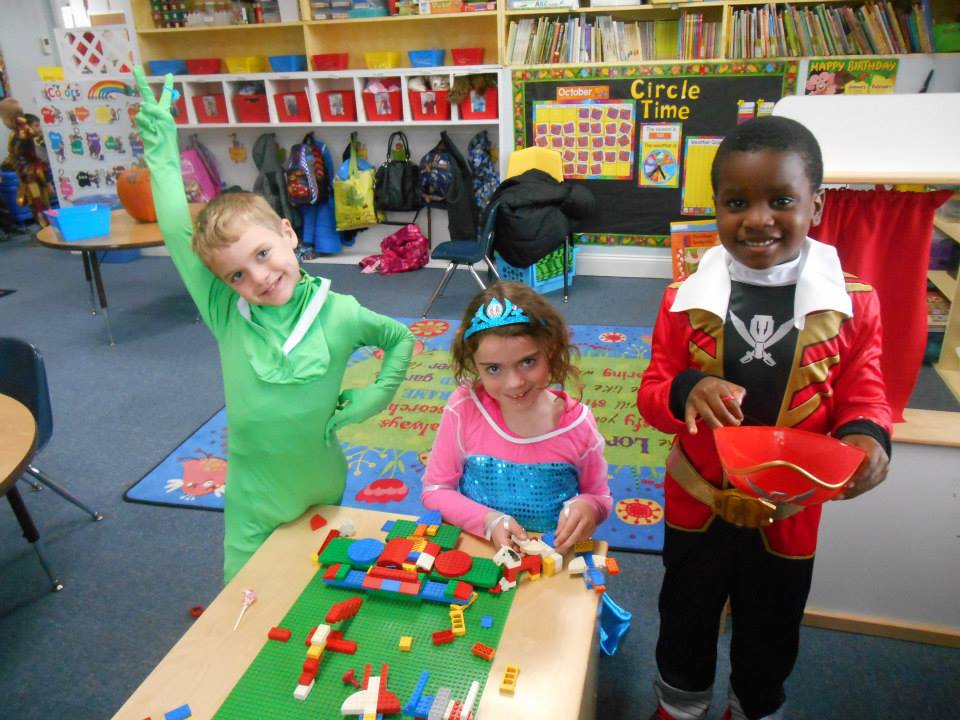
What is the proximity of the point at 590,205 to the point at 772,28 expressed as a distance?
1.42 m

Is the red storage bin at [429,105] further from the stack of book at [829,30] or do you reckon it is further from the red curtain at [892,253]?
the red curtain at [892,253]

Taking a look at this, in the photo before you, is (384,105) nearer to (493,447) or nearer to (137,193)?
(137,193)

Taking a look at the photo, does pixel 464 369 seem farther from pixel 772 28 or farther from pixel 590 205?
pixel 772 28

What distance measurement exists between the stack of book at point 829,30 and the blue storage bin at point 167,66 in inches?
154

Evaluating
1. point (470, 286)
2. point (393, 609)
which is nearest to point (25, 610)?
point (393, 609)

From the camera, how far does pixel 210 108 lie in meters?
5.31

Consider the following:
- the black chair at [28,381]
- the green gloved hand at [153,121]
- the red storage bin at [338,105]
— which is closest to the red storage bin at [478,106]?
the red storage bin at [338,105]

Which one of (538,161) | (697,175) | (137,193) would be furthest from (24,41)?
(697,175)

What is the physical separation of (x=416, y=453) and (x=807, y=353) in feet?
6.33

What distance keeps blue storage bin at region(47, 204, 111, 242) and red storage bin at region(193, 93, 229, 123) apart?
1687 millimetres

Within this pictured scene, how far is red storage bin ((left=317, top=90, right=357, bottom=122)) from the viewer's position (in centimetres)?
502

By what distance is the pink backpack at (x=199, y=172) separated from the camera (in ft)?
18.2

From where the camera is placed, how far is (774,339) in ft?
3.72

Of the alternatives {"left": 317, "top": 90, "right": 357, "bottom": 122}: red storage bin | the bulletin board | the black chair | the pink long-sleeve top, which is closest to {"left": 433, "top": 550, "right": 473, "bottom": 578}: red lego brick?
the pink long-sleeve top
